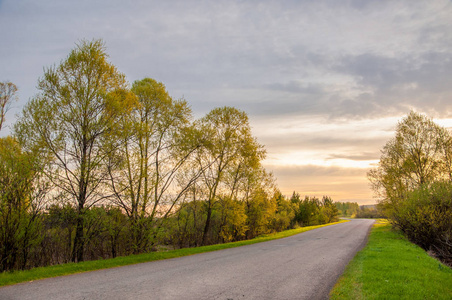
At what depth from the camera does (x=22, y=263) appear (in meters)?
11.0

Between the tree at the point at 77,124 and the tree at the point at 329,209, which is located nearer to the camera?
the tree at the point at 77,124

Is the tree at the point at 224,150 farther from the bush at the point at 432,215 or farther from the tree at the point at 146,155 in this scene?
the bush at the point at 432,215

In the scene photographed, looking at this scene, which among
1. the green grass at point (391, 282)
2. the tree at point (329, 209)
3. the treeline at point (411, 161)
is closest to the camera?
the green grass at point (391, 282)

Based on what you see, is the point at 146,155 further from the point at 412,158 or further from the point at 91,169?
the point at 412,158

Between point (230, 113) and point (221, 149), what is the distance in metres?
3.75

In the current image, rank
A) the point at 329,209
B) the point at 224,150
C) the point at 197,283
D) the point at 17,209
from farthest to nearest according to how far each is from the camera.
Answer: the point at 329,209 → the point at 224,150 → the point at 17,209 → the point at 197,283

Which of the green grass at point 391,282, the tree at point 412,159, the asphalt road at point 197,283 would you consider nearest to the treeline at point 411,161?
the tree at point 412,159

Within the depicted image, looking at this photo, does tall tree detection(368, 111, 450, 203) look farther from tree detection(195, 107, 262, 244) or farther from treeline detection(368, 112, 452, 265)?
tree detection(195, 107, 262, 244)

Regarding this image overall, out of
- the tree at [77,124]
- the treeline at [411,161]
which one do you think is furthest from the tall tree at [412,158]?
the tree at [77,124]

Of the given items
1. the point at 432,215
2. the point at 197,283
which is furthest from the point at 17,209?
the point at 432,215

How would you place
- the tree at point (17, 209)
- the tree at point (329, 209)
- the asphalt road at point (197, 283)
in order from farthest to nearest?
the tree at point (329, 209)
the tree at point (17, 209)
the asphalt road at point (197, 283)

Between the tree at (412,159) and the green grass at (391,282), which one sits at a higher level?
the tree at (412,159)

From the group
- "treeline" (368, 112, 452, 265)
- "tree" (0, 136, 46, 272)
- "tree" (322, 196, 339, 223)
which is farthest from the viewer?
"tree" (322, 196, 339, 223)

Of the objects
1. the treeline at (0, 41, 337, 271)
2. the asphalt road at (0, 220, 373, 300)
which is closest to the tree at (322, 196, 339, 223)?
the treeline at (0, 41, 337, 271)
